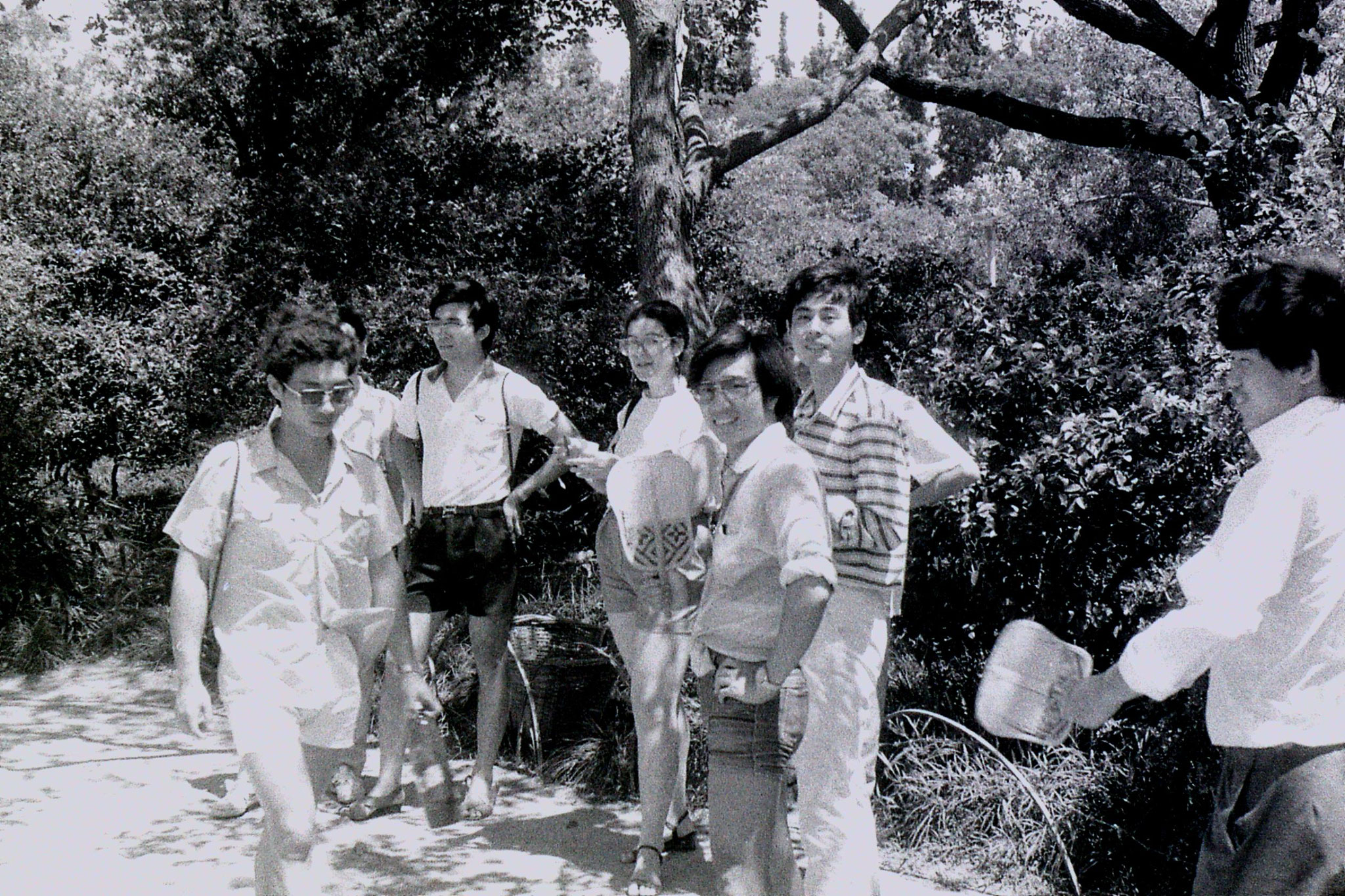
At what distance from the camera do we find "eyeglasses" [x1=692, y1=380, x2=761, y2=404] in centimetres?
310

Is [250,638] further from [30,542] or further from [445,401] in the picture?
[30,542]

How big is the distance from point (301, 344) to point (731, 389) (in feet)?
3.56

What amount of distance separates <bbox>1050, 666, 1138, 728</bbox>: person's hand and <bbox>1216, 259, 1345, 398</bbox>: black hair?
0.62 m

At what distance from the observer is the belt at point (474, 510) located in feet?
16.6

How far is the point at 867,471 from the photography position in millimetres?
3389

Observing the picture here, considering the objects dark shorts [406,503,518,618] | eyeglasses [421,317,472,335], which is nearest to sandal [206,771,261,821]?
dark shorts [406,503,518,618]

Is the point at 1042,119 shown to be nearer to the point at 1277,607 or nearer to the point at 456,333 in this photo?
the point at 456,333

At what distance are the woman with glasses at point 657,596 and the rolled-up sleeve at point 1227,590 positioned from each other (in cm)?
194

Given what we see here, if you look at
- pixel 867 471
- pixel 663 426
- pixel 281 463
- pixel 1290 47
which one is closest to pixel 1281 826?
pixel 867 471

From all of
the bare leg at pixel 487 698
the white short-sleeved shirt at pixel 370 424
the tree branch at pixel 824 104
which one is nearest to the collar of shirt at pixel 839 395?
the bare leg at pixel 487 698

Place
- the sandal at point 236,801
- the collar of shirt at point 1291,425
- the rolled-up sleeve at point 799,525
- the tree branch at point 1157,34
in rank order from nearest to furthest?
the collar of shirt at point 1291,425, the rolled-up sleeve at point 799,525, the sandal at point 236,801, the tree branch at point 1157,34

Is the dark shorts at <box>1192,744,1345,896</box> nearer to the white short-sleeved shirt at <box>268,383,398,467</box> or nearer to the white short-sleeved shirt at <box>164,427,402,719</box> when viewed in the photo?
Result: the white short-sleeved shirt at <box>164,427,402,719</box>

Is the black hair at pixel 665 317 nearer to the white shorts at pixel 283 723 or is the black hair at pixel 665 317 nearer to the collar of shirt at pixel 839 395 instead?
the collar of shirt at pixel 839 395

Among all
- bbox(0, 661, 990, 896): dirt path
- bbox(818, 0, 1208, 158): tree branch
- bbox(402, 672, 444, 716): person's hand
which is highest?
bbox(818, 0, 1208, 158): tree branch
